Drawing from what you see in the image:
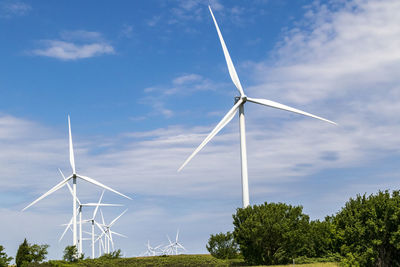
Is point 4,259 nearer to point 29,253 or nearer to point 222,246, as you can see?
point 29,253

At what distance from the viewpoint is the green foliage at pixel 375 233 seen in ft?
168

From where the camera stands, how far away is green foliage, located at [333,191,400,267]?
168ft

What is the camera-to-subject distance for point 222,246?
2975 inches

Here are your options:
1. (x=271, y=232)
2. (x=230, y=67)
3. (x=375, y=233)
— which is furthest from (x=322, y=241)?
(x=230, y=67)

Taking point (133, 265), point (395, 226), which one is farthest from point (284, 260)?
point (133, 265)

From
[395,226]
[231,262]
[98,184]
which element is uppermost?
[98,184]

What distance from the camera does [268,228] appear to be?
56.8m

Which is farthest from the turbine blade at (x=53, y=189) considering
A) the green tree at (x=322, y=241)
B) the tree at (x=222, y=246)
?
the green tree at (x=322, y=241)

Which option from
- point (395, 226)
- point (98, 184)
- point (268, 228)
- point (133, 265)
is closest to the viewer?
point (395, 226)

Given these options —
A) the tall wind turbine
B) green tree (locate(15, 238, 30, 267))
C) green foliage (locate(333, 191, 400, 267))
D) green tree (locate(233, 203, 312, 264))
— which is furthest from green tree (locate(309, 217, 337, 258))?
green tree (locate(15, 238, 30, 267))

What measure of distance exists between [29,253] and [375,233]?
45834mm

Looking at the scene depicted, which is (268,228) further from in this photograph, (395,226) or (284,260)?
(395,226)

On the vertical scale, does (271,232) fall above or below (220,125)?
below

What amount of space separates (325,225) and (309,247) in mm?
4531
